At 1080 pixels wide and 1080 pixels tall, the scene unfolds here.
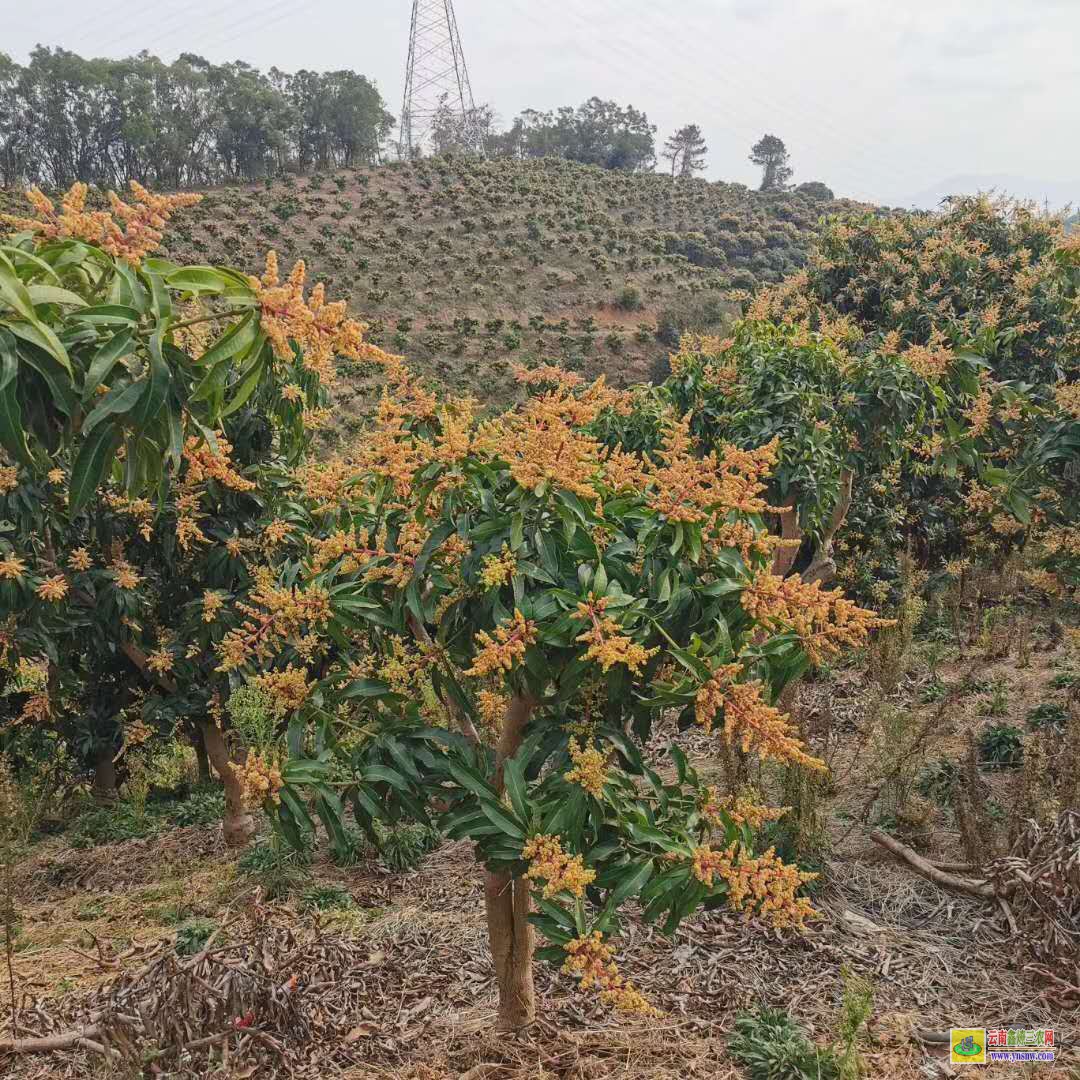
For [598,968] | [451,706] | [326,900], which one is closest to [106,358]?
[598,968]

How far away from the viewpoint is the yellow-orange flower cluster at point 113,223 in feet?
5.89

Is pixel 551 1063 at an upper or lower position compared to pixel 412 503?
lower

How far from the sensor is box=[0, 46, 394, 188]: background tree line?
1383 inches

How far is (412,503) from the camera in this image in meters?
2.34

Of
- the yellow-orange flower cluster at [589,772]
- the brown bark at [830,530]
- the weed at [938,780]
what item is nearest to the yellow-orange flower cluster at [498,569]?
the yellow-orange flower cluster at [589,772]

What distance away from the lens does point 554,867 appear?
1.86 m

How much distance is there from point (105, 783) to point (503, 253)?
1083 inches

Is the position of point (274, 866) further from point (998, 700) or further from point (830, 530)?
point (998, 700)

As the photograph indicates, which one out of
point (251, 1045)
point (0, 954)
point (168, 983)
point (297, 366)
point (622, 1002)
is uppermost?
point (297, 366)

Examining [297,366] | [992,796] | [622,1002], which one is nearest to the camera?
[622,1002]

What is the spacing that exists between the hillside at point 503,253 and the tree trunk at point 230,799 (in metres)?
18.0

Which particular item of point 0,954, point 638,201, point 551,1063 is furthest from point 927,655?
point 638,201

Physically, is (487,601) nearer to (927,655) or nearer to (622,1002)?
(622,1002)

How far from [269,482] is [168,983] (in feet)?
7.55
